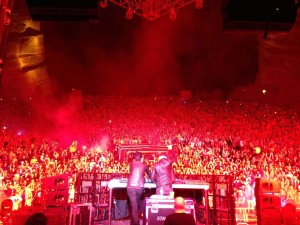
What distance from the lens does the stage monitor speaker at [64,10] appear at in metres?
5.53

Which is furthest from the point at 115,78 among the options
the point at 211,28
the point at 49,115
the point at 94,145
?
the point at 94,145

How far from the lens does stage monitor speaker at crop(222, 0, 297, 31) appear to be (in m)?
5.67

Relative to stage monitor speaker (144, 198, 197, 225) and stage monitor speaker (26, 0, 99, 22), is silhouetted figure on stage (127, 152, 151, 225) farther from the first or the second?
stage monitor speaker (26, 0, 99, 22)

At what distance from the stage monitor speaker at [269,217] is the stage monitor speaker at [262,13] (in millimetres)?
3178

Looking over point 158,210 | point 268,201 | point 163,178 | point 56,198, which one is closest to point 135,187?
point 163,178

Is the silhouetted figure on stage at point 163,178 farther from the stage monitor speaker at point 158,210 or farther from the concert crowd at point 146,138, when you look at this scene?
the concert crowd at point 146,138

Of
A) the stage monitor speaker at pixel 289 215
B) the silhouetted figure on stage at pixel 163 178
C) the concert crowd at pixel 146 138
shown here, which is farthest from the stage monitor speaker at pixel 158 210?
the concert crowd at pixel 146 138

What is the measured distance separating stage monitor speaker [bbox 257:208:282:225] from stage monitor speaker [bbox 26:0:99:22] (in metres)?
4.38

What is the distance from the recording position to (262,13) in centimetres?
570

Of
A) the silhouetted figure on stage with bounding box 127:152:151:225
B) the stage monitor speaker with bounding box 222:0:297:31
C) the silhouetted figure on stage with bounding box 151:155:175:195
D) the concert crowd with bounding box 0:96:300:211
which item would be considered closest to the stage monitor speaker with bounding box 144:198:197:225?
the silhouetted figure on stage with bounding box 151:155:175:195

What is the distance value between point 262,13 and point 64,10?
121 inches

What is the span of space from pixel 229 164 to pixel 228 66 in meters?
11.5

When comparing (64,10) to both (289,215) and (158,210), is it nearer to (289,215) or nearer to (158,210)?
(158,210)

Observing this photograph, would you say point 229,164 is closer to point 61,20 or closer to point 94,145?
point 94,145
